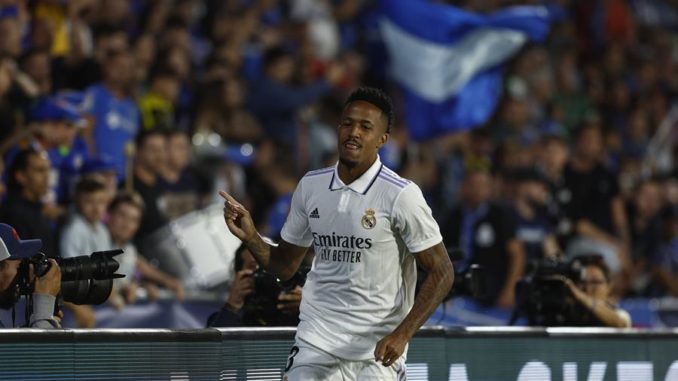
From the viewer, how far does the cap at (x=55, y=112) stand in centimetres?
1109

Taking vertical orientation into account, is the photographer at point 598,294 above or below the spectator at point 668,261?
above

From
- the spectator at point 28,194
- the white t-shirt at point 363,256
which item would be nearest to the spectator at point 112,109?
the spectator at point 28,194

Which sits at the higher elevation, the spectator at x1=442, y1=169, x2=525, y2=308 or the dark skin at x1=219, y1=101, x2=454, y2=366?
the dark skin at x1=219, y1=101, x2=454, y2=366

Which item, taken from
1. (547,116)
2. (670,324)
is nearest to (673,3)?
(547,116)

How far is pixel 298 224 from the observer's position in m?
6.91

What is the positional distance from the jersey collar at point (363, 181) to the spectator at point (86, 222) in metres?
4.13

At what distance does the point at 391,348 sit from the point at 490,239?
24.6ft

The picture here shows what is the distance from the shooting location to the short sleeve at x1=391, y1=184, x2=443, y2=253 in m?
6.53

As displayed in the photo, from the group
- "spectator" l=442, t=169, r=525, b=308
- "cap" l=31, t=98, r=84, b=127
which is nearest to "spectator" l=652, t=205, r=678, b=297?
"spectator" l=442, t=169, r=525, b=308

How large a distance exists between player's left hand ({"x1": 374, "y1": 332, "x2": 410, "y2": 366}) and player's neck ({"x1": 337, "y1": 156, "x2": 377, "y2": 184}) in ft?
2.44

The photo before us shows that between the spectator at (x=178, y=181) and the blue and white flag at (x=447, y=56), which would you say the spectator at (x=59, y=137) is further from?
the blue and white flag at (x=447, y=56)

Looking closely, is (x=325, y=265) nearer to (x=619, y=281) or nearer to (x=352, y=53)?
(x=619, y=281)

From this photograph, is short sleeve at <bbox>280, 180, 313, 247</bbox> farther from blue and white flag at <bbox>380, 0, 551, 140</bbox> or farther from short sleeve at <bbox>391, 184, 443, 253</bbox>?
blue and white flag at <bbox>380, 0, 551, 140</bbox>

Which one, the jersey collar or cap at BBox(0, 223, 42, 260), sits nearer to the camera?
the jersey collar
